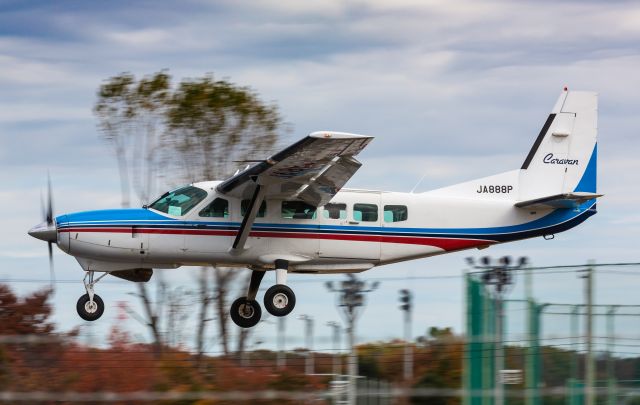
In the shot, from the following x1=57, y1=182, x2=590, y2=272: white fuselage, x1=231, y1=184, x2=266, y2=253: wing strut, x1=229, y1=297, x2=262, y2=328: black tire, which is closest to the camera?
x1=231, y1=184, x2=266, y2=253: wing strut

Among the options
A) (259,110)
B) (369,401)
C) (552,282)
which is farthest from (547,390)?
(259,110)

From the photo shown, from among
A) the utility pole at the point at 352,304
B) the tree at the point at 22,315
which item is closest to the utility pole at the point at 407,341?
the utility pole at the point at 352,304

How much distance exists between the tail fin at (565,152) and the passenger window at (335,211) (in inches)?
167

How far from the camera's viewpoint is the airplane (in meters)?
21.2

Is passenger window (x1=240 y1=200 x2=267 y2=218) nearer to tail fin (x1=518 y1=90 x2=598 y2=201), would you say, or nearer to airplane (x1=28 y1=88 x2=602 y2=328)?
airplane (x1=28 y1=88 x2=602 y2=328)

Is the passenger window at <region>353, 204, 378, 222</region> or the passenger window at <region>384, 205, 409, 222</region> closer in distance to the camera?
the passenger window at <region>353, 204, 378, 222</region>

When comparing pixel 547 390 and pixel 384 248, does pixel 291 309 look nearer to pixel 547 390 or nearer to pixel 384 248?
pixel 384 248

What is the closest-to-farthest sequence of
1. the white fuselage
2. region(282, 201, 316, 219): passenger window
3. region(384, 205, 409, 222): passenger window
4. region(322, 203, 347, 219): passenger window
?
the white fuselage → region(282, 201, 316, 219): passenger window → region(322, 203, 347, 219): passenger window → region(384, 205, 409, 222): passenger window

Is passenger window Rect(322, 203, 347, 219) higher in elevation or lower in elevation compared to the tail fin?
lower

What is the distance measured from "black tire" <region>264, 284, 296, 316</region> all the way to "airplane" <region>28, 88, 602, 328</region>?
2cm

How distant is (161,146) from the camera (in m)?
33.6

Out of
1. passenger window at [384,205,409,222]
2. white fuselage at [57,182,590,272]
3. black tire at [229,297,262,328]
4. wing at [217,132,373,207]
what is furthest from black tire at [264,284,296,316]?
passenger window at [384,205,409,222]

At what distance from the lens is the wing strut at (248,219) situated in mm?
20953

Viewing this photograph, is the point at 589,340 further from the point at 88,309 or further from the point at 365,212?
the point at 88,309
